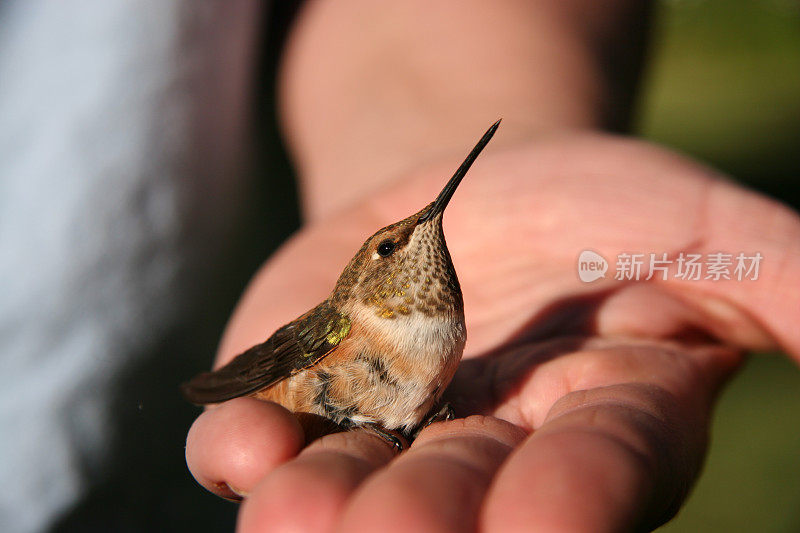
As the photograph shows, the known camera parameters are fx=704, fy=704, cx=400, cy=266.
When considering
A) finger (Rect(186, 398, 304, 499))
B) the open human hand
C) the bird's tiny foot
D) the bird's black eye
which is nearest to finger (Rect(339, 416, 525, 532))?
the open human hand

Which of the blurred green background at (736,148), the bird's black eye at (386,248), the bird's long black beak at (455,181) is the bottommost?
the blurred green background at (736,148)

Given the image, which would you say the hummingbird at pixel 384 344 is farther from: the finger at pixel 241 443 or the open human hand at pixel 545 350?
the finger at pixel 241 443

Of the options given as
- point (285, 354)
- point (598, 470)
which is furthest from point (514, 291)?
point (598, 470)

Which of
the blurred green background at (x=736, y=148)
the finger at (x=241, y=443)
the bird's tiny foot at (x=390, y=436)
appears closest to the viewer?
the finger at (x=241, y=443)

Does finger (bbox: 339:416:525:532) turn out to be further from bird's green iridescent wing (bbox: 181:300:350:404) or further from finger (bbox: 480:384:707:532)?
bird's green iridescent wing (bbox: 181:300:350:404)

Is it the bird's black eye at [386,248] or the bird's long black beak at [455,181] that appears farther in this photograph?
the bird's black eye at [386,248]

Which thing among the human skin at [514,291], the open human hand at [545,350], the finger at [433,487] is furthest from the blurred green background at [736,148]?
the finger at [433,487]


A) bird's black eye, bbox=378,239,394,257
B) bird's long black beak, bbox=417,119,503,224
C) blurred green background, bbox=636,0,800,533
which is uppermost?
bird's long black beak, bbox=417,119,503,224

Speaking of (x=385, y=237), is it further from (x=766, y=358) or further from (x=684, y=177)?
(x=766, y=358)
